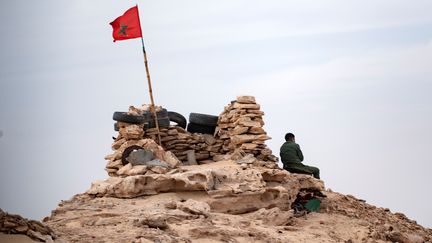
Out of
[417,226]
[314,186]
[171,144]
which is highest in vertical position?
[171,144]

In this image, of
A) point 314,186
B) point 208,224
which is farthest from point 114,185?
point 314,186

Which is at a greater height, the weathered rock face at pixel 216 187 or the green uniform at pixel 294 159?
the green uniform at pixel 294 159

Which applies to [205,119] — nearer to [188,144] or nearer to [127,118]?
[188,144]

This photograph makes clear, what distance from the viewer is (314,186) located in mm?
14828

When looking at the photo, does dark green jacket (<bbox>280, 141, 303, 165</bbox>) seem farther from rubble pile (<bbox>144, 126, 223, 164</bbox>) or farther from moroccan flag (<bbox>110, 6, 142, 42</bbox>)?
moroccan flag (<bbox>110, 6, 142, 42</bbox>)

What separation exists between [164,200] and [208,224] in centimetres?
192

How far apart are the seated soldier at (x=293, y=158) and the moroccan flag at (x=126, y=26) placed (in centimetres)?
482

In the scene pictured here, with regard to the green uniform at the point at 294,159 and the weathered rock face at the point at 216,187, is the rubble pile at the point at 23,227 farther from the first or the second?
the green uniform at the point at 294,159

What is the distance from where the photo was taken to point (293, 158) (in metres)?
15.1

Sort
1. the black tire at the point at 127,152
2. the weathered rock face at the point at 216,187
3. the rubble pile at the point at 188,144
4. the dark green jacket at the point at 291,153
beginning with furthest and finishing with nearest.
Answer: the rubble pile at the point at 188,144
the dark green jacket at the point at 291,153
the black tire at the point at 127,152
the weathered rock face at the point at 216,187

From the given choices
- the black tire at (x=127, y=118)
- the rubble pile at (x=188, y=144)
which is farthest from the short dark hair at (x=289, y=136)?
the black tire at (x=127, y=118)

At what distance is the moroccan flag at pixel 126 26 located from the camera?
16.2m

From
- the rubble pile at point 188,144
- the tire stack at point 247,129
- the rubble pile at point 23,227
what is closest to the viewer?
the rubble pile at point 23,227

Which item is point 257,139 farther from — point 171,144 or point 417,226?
point 417,226
